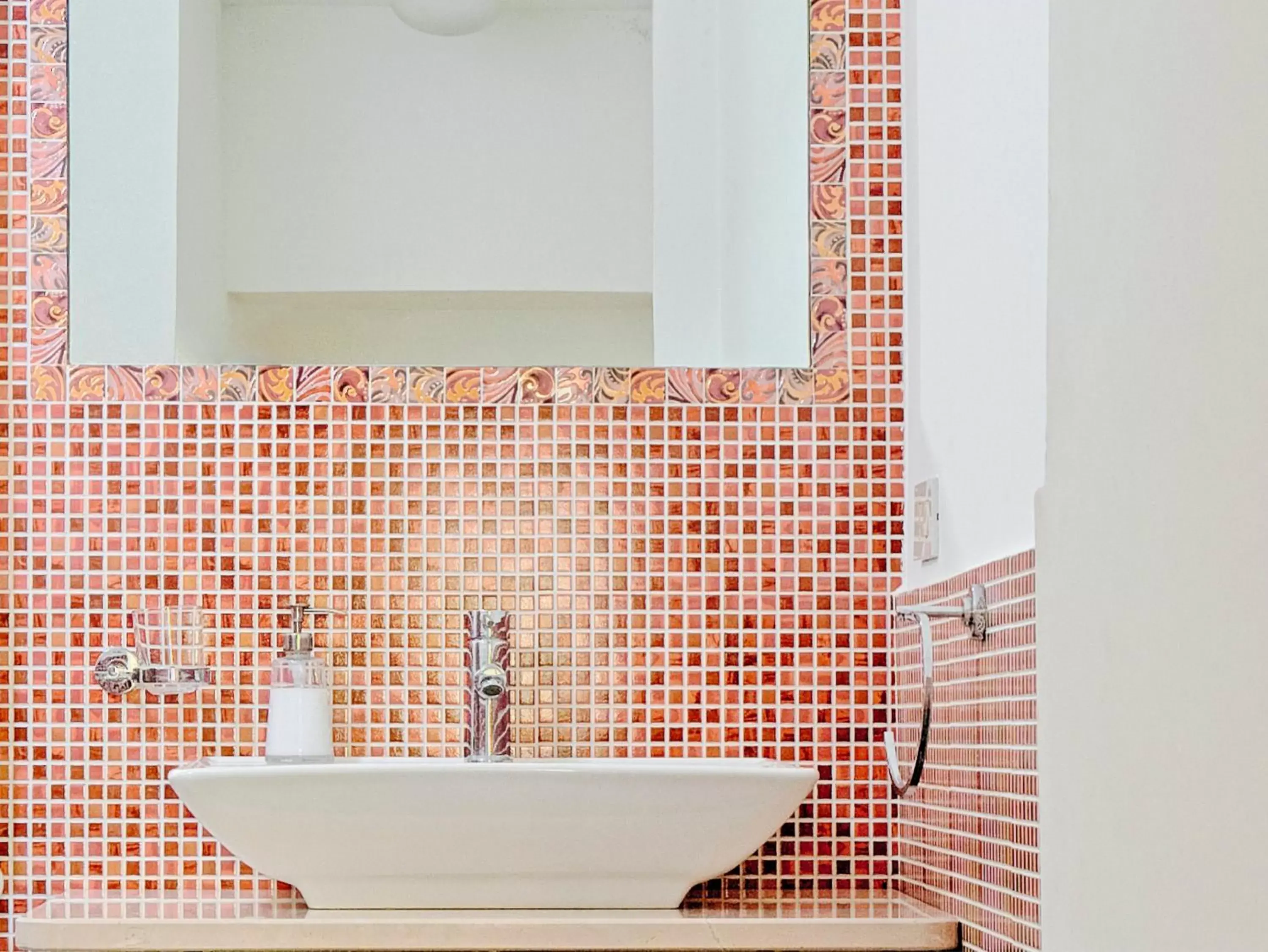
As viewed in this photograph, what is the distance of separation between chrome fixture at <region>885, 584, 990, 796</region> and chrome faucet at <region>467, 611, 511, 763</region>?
0.44 m

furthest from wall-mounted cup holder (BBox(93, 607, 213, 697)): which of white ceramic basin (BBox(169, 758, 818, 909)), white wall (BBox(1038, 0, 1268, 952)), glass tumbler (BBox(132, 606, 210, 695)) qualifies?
white wall (BBox(1038, 0, 1268, 952))

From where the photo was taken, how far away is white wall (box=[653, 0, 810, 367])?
1.88 m

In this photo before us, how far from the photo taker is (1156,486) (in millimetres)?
282

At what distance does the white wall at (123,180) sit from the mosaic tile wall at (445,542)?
24mm

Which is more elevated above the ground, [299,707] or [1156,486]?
[1156,486]

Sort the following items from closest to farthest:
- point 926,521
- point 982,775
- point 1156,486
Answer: point 1156,486, point 982,775, point 926,521

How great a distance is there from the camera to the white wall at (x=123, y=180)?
189 cm

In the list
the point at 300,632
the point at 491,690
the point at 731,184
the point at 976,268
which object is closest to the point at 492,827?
the point at 491,690

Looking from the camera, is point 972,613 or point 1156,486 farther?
point 972,613

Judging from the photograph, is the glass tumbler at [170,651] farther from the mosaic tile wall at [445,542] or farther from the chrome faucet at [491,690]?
the chrome faucet at [491,690]

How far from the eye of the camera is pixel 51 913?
155cm

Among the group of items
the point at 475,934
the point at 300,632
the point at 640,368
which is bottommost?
the point at 475,934

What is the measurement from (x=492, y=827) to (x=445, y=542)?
454mm

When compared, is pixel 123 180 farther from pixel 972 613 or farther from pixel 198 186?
pixel 972 613
